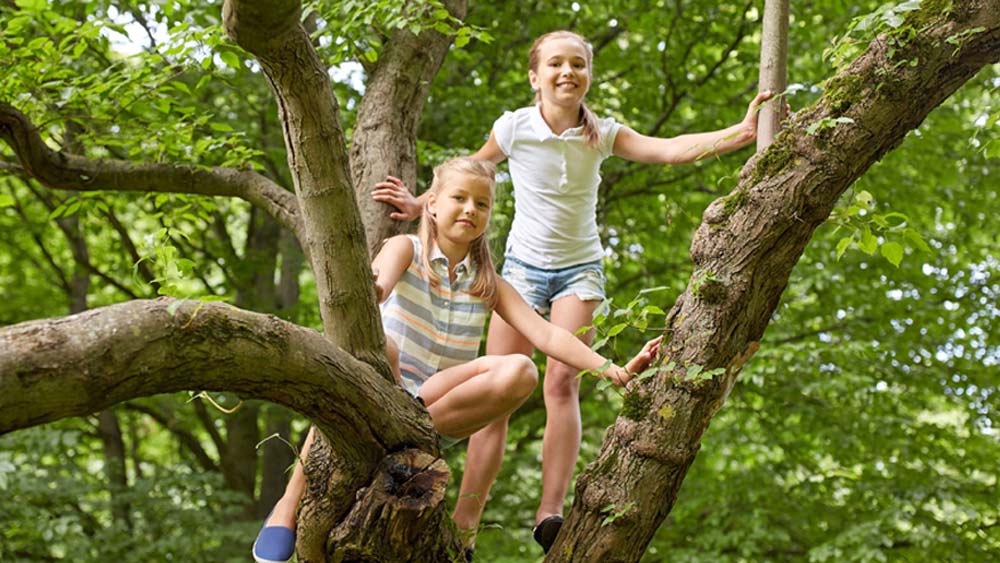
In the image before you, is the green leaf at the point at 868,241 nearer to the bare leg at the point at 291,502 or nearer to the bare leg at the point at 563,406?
the bare leg at the point at 563,406

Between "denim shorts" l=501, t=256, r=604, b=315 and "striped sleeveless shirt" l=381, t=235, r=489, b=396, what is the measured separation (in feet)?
1.37

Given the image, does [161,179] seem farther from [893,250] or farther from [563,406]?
[893,250]

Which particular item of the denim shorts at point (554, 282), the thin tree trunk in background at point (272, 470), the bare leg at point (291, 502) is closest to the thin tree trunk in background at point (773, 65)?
the denim shorts at point (554, 282)

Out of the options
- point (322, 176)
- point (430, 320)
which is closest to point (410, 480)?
point (430, 320)

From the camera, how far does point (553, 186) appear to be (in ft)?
12.6

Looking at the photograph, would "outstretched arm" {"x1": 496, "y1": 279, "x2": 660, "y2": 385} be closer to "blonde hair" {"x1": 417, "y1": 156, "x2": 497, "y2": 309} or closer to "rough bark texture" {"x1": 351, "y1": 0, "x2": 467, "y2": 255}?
"blonde hair" {"x1": 417, "y1": 156, "x2": 497, "y2": 309}

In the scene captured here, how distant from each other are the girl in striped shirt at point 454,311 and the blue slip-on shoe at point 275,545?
546 millimetres

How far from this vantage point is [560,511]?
3477 mm

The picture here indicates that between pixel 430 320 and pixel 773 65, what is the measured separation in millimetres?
1334

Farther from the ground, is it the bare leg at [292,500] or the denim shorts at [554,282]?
the denim shorts at [554,282]

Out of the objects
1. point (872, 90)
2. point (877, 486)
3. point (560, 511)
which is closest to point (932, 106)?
point (872, 90)

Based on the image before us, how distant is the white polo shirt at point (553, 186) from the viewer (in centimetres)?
378

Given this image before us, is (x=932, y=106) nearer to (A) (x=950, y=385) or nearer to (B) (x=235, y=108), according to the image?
(A) (x=950, y=385)

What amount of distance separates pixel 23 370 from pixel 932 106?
2.52 meters
